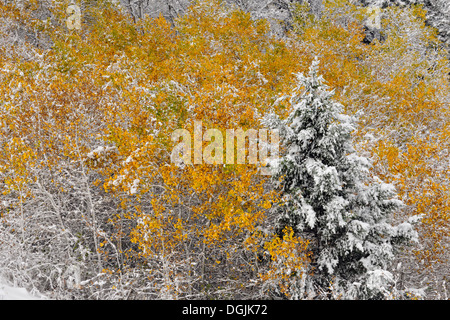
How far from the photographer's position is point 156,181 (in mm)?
11719

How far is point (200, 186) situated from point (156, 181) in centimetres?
242

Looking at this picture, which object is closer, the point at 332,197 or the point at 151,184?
the point at 332,197

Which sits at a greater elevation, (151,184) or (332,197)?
(151,184)

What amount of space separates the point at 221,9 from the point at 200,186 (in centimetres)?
1950

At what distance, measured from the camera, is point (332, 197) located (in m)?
9.37

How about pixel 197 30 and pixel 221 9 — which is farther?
pixel 221 9

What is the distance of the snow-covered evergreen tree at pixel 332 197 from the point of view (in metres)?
9.13

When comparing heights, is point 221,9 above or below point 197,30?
above

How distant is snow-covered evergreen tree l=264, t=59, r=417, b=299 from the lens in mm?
9133

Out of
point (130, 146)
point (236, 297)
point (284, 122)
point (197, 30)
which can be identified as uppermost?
point (197, 30)

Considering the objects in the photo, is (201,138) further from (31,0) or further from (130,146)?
(31,0)

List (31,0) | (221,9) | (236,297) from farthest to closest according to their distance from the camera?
(221,9)
(31,0)
(236,297)

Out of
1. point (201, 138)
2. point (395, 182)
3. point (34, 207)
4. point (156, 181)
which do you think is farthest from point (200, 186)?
point (395, 182)
